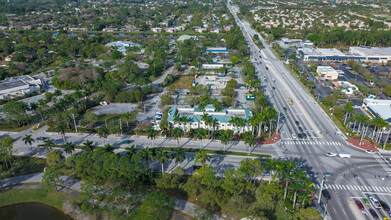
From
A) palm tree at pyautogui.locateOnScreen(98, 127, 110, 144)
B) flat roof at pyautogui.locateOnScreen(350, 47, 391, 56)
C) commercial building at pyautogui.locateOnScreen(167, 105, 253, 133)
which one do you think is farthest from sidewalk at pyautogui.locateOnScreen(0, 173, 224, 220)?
flat roof at pyautogui.locateOnScreen(350, 47, 391, 56)

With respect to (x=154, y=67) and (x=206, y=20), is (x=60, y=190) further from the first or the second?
(x=206, y=20)

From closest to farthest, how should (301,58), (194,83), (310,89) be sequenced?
1. (310,89)
2. (194,83)
3. (301,58)

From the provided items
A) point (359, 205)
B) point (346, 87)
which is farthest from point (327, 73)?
point (359, 205)

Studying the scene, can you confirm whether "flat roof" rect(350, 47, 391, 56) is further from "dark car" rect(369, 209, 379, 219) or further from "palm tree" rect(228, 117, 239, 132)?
"dark car" rect(369, 209, 379, 219)

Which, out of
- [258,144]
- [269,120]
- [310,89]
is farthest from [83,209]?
[310,89]

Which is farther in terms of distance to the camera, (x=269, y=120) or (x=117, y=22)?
(x=117, y=22)

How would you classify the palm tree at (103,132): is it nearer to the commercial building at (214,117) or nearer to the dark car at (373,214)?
the commercial building at (214,117)
